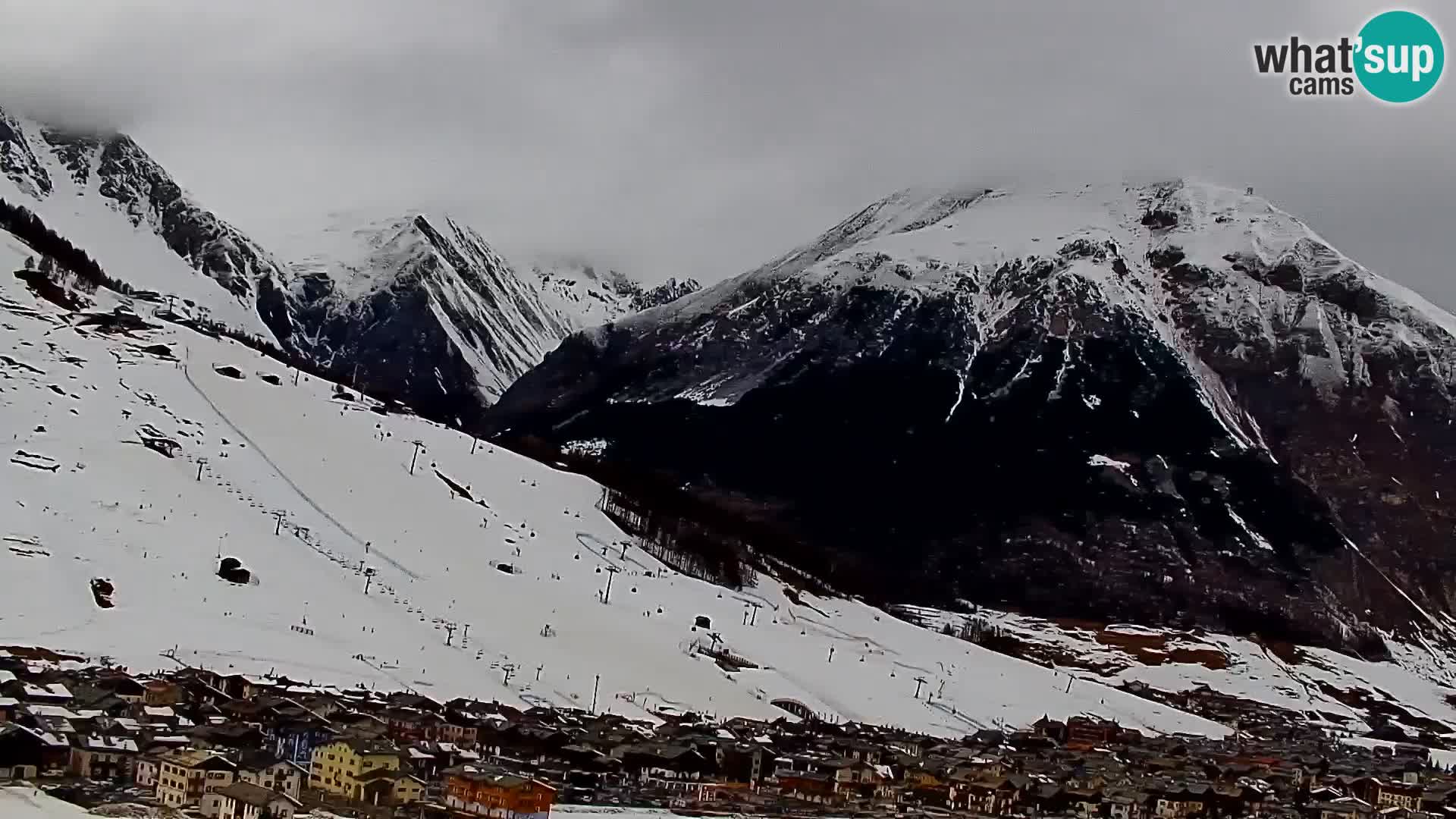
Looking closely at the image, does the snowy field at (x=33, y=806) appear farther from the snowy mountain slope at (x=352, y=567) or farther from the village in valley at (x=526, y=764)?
the snowy mountain slope at (x=352, y=567)

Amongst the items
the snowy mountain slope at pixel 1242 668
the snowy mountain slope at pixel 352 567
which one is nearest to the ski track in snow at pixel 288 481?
the snowy mountain slope at pixel 352 567

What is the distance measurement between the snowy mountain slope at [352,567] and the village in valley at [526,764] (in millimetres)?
5489

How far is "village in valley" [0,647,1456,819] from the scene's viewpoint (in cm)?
4362

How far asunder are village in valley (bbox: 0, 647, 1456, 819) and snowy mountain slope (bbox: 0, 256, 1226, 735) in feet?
18.0

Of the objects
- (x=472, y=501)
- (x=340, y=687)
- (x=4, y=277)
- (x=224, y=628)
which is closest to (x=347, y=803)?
(x=340, y=687)

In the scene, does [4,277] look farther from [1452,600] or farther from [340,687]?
[1452,600]

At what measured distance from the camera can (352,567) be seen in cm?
8894

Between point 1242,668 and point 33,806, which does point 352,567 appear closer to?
point 33,806

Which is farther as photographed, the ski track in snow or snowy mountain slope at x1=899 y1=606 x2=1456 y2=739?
snowy mountain slope at x1=899 y1=606 x2=1456 y2=739

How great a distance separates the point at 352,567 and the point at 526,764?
35.9m

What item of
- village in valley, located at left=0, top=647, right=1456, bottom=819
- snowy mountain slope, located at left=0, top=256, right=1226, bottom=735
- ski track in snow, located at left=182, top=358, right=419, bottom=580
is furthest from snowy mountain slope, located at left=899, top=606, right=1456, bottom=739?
ski track in snow, located at left=182, top=358, right=419, bottom=580

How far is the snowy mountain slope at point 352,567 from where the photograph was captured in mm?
73375

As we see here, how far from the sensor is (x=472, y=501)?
110562 mm

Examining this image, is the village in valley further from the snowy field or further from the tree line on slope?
the tree line on slope
